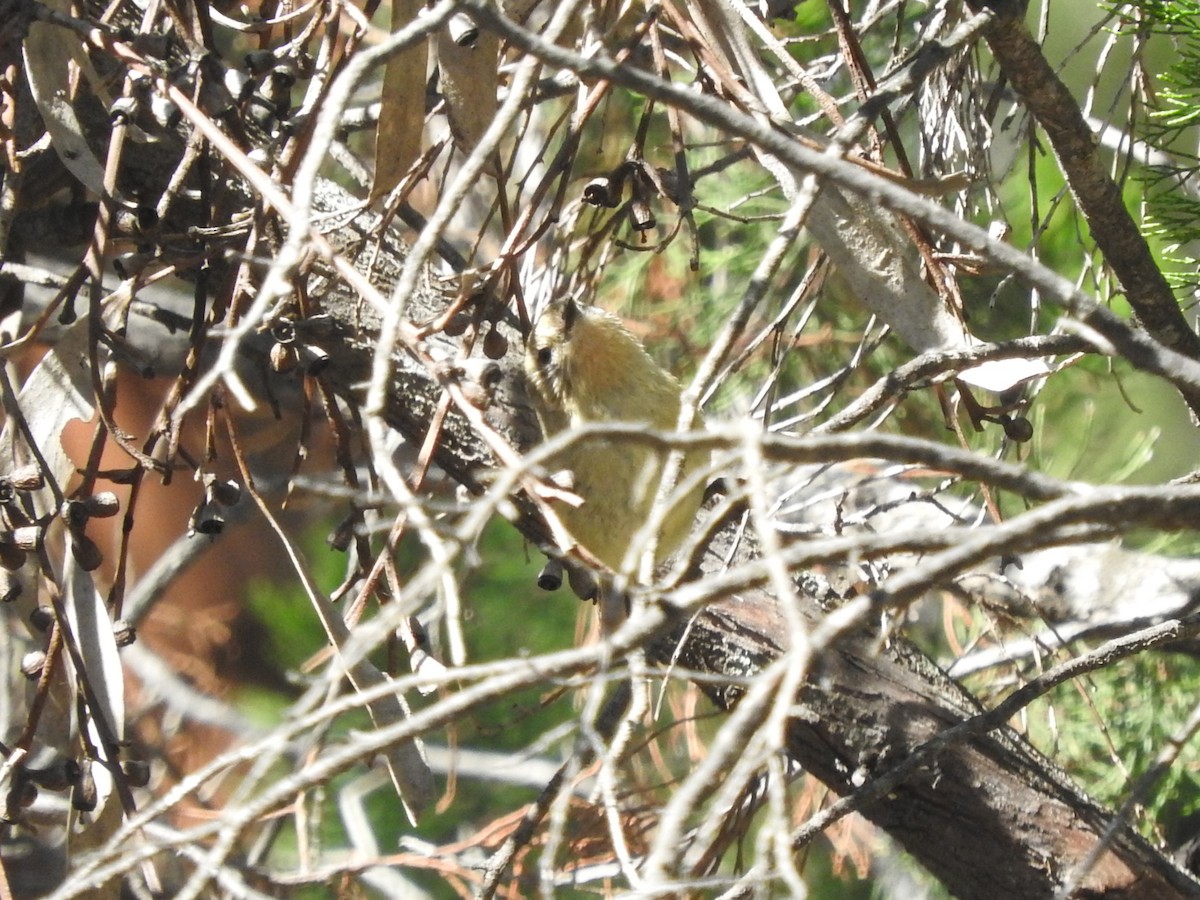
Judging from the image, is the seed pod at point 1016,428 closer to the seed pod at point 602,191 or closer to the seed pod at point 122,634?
the seed pod at point 602,191

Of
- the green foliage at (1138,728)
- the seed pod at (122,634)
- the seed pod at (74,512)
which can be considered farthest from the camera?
the green foliage at (1138,728)

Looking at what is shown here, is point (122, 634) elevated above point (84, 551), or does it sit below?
below

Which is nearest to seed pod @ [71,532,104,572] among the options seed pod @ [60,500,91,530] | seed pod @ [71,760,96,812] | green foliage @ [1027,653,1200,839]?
seed pod @ [60,500,91,530]

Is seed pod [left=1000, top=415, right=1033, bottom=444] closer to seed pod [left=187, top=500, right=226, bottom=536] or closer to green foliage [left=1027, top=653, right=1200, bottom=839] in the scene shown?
seed pod [left=187, top=500, right=226, bottom=536]

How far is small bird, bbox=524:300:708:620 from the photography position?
84.3 inches

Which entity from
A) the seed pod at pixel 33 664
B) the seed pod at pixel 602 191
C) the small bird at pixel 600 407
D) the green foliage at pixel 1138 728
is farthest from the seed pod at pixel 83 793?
the green foliage at pixel 1138 728

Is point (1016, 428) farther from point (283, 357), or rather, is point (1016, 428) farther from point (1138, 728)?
point (1138, 728)

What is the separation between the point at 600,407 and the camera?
2193 millimetres

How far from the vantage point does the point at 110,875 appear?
1.00 meters

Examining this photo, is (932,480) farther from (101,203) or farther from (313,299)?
(101,203)

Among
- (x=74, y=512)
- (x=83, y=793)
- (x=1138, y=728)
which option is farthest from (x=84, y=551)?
(x=1138, y=728)

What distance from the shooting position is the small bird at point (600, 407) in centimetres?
214

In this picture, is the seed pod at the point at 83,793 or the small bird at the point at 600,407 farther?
the small bird at the point at 600,407

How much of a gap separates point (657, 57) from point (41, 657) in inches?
45.1
